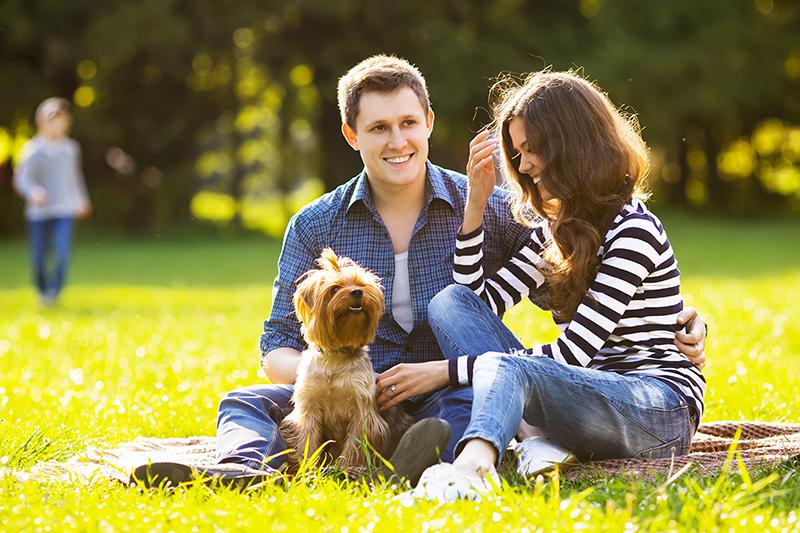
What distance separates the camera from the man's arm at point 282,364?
14.9 ft

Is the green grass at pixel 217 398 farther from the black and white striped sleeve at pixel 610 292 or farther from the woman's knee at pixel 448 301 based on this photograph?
the woman's knee at pixel 448 301

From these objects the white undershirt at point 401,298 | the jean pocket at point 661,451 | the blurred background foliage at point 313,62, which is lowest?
the jean pocket at point 661,451

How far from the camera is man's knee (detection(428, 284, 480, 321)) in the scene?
13.8 feet

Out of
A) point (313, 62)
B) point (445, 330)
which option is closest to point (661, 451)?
point (445, 330)

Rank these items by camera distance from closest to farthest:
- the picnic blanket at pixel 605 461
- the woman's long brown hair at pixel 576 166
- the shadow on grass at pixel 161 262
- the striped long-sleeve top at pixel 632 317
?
the picnic blanket at pixel 605 461 → the striped long-sleeve top at pixel 632 317 → the woman's long brown hair at pixel 576 166 → the shadow on grass at pixel 161 262

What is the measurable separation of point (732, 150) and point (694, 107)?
513 centimetres

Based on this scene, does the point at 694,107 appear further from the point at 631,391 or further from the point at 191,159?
the point at 631,391

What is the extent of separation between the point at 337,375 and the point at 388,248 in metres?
0.77

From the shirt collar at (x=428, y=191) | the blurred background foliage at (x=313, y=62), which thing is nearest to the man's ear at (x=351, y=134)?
the shirt collar at (x=428, y=191)

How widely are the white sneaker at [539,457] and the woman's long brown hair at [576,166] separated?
0.61m

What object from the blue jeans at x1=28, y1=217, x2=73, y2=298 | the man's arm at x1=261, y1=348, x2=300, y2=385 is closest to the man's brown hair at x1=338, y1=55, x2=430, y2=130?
the man's arm at x1=261, y1=348, x2=300, y2=385

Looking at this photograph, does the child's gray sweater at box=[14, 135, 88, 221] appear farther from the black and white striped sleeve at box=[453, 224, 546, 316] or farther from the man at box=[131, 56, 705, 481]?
the black and white striped sleeve at box=[453, 224, 546, 316]

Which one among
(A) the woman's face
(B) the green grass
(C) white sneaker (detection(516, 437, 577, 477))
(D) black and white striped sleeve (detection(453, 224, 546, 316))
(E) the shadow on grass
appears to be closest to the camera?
(B) the green grass

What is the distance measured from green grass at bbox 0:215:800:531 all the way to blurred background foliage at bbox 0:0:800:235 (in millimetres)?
9521
